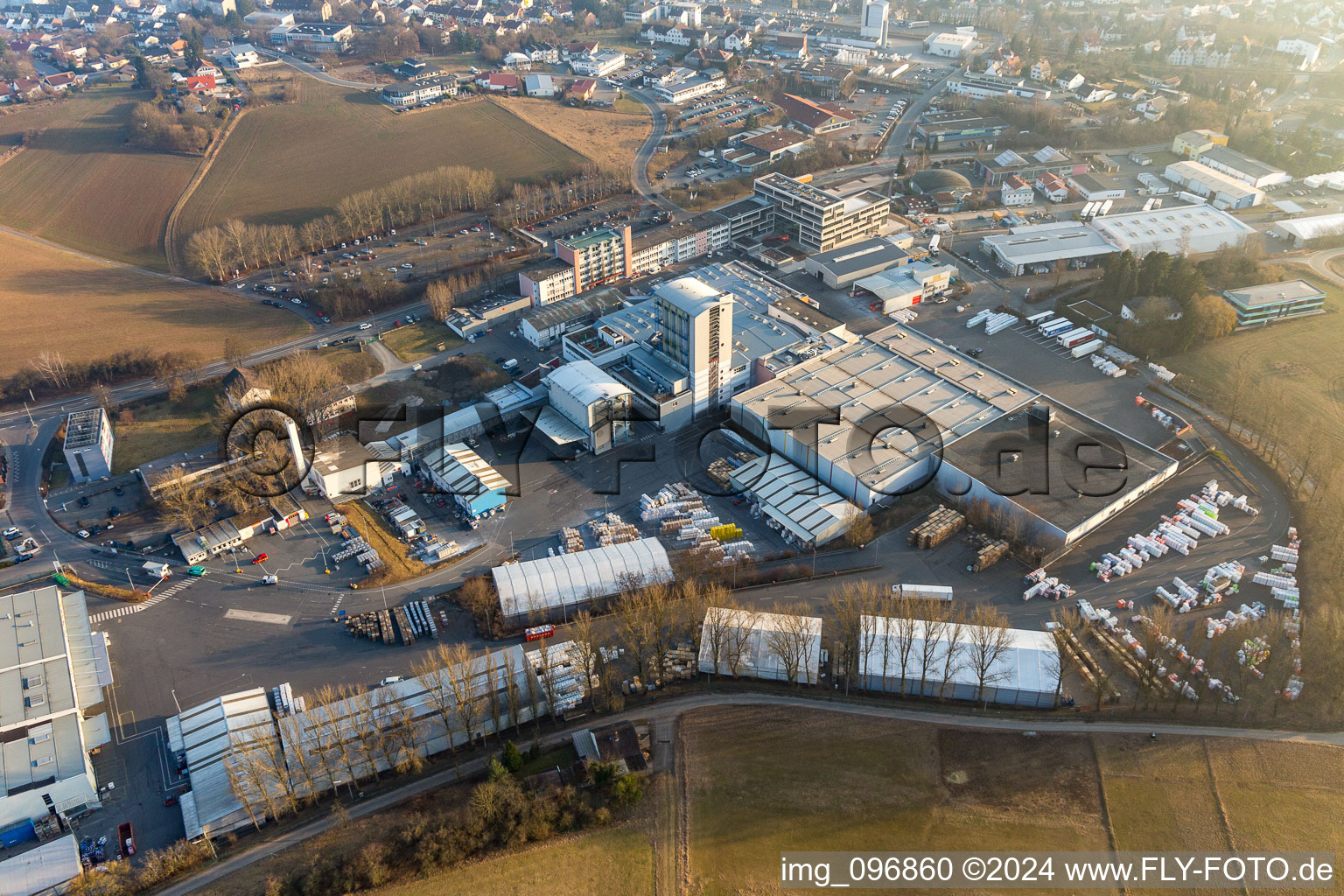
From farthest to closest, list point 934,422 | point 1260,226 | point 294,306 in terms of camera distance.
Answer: point 1260,226, point 294,306, point 934,422

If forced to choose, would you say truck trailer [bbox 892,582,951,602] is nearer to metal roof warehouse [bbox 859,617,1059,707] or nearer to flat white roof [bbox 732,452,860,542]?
metal roof warehouse [bbox 859,617,1059,707]

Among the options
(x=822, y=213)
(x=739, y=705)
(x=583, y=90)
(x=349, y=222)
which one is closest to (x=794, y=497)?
(x=739, y=705)

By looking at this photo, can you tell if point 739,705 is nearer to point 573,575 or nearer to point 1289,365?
point 573,575

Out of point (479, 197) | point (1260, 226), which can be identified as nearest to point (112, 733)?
point (479, 197)

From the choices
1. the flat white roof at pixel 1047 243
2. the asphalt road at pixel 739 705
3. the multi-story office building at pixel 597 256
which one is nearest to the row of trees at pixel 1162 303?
the flat white roof at pixel 1047 243

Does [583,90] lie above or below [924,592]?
above

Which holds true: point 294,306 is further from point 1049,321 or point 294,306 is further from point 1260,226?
point 1260,226
